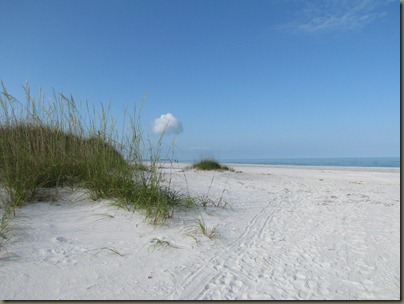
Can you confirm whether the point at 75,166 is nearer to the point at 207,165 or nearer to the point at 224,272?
the point at 224,272

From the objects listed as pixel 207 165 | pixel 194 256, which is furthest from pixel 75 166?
pixel 207 165

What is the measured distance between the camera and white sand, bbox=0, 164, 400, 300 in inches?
56.4

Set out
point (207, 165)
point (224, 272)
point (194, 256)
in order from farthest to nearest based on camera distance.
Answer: point (207, 165) → point (194, 256) → point (224, 272)

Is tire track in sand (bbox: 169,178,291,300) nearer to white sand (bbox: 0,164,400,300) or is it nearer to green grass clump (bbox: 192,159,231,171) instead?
white sand (bbox: 0,164,400,300)

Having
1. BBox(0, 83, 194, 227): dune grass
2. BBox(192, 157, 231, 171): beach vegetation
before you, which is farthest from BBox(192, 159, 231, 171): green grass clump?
BBox(0, 83, 194, 227): dune grass

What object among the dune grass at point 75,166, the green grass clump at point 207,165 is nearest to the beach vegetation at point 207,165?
the green grass clump at point 207,165

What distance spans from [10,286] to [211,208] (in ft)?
6.68

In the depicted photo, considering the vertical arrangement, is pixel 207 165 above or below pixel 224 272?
above

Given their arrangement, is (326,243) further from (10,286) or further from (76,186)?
(76,186)

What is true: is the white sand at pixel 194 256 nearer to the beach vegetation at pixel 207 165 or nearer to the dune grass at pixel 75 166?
the dune grass at pixel 75 166

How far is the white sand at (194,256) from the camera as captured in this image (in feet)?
4.70

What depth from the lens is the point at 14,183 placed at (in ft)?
7.80

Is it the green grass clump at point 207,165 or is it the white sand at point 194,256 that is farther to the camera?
the green grass clump at point 207,165

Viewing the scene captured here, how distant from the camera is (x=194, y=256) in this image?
6.08 ft
